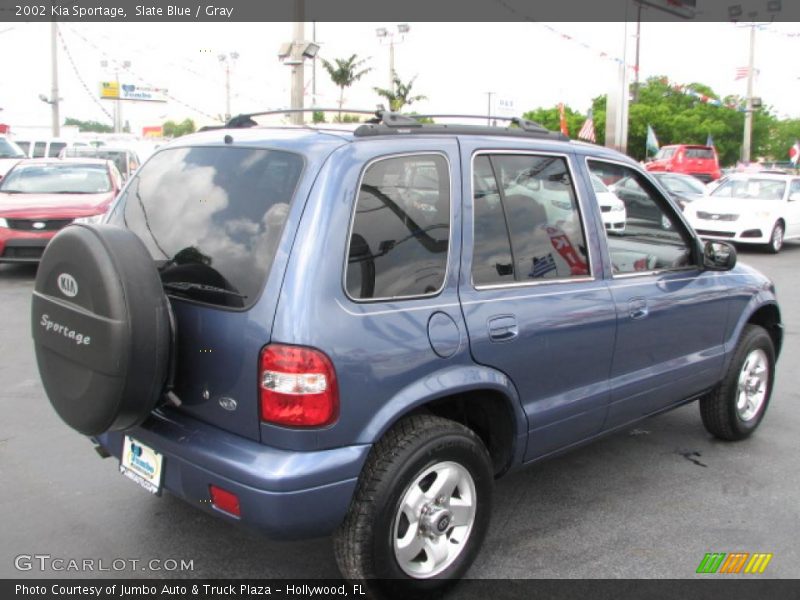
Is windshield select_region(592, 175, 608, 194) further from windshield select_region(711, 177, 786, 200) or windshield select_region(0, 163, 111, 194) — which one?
windshield select_region(711, 177, 786, 200)

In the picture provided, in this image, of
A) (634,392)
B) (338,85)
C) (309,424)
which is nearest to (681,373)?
(634,392)

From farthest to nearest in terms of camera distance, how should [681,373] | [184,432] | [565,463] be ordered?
[565,463] < [681,373] < [184,432]

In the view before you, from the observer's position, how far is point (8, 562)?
125 inches

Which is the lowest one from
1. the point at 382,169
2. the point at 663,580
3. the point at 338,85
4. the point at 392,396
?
the point at 663,580

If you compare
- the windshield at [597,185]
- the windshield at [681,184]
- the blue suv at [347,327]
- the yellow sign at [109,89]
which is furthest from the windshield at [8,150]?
the yellow sign at [109,89]

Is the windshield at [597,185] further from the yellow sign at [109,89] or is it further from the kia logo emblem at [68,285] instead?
the yellow sign at [109,89]

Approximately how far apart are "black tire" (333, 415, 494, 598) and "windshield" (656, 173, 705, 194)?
17.2m

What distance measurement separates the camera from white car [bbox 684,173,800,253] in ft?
47.6

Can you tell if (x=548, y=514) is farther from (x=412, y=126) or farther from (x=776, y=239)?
(x=776, y=239)

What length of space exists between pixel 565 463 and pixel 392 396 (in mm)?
2047

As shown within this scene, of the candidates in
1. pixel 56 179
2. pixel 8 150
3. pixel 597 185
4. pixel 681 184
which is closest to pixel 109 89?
pixel 8 150

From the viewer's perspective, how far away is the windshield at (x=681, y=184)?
61.2ft

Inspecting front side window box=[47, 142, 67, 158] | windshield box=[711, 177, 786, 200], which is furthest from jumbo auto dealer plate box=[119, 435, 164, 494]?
front side window box=[47, 142, 67, 158]

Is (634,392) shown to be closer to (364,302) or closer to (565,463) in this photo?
(565,463)
